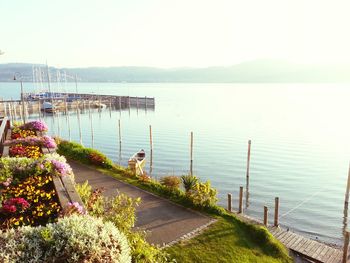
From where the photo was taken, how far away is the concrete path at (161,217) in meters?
13.4

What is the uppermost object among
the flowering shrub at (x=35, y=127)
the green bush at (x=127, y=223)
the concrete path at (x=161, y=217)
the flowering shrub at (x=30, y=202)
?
the flowering shrub at (x=35, y=127)

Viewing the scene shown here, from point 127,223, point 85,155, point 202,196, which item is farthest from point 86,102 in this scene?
point 127,223

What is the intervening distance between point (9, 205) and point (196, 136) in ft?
164

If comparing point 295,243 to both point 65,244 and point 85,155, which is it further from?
point 85,155

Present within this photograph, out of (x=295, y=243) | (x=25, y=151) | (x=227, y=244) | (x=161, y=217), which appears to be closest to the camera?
(x=227, y=244)

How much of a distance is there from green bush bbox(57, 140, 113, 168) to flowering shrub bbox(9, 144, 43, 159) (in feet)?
28.9

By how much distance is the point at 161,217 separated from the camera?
49.0 ft

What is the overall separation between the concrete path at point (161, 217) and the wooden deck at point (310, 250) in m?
4.01

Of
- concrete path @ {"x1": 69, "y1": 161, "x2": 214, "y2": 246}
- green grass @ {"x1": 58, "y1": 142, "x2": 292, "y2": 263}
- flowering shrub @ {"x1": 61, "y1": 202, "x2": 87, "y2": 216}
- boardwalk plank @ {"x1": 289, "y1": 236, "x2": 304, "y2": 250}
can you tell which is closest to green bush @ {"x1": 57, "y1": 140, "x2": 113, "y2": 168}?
concrete path @ {"x1": 69, "y1": 161, "x2": 214, "y2": 246}

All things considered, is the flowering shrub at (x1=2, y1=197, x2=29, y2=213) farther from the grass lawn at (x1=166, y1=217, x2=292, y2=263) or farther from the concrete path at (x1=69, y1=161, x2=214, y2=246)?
the grass lawn at (x1=166, y1=217, x2=292, y2=263)

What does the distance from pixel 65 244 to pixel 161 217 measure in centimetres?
960

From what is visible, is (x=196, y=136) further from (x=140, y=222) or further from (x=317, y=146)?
(x=140, y=222)

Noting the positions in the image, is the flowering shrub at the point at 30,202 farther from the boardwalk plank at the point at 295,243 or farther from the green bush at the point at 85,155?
the green bush at the point at 85,155

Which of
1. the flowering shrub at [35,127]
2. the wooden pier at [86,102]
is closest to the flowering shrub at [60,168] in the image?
the flowering shrub at [35,127]
